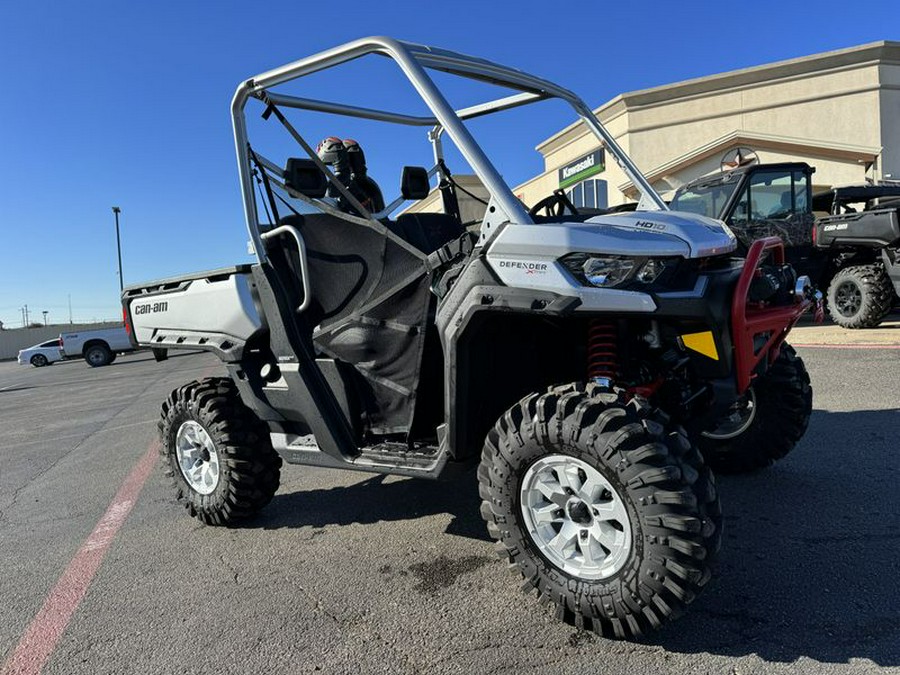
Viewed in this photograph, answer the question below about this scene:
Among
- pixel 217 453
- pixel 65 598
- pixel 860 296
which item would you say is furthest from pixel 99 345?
pixel 860 296

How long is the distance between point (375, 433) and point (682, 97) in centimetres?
2221

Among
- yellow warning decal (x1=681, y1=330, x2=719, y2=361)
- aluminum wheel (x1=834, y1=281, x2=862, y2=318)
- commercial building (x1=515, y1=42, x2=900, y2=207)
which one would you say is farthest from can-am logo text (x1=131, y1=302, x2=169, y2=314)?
commercial building (x1=515, y1=42, x2=900, y2=207)

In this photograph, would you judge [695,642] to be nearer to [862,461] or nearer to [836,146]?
[862,461]

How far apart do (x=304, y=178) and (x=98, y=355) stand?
28.3m

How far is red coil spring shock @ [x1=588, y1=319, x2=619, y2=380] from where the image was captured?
107 inches

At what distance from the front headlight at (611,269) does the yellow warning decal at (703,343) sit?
1.00 feet

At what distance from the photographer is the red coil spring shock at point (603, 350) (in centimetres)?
272

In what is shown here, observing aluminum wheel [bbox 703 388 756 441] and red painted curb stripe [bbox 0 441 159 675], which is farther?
aluminum wheel [bbox 703 388 756 441]

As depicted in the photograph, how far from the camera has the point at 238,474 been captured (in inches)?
152

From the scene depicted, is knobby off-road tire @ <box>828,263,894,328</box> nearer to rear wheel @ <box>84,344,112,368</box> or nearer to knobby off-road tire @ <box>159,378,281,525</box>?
knobby off-road tire @ <box>159,378,281,525</box>

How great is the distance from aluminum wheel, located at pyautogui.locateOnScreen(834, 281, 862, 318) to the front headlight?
401 inches

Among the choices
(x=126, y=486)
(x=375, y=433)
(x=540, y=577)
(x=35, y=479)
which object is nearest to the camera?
(x=540, y=577)

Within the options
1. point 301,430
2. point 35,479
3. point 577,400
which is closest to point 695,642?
point 577,400

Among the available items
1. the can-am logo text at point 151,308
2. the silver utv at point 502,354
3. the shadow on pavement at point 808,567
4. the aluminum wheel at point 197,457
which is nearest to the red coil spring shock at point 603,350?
the silver utv at point 502,354
